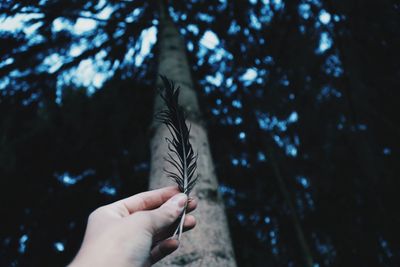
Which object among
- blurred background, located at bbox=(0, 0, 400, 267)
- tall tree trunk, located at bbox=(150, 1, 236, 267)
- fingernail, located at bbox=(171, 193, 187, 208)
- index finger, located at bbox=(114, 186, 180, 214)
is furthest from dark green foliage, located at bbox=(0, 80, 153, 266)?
fingernail, located at bbox=(171, 193, 187, 208)

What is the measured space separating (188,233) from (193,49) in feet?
10.8

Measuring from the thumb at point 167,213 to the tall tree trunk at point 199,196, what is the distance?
376 millimetres

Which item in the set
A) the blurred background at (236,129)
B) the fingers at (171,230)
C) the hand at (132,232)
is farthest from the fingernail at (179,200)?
the blurred background at (236,129)

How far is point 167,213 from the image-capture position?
114 centimetres

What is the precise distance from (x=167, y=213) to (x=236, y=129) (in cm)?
331

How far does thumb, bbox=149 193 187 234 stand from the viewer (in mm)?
1083

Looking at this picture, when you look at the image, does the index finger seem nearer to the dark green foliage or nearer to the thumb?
the thumb

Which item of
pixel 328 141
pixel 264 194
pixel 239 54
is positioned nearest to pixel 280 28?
pixel 239 54

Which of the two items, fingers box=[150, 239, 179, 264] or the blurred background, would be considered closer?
fingers box=[150, 239, 179, 264]

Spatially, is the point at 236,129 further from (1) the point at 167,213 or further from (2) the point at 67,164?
(1) the point at 167,213

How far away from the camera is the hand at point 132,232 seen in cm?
90

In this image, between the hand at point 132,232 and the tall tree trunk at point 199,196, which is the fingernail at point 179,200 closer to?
the hand at point 132,232

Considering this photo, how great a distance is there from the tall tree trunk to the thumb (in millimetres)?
376

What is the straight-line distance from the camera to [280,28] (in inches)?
147
